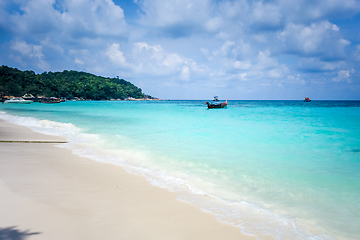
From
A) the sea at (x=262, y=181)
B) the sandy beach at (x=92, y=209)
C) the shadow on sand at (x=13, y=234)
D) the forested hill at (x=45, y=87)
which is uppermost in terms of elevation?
the forested hill at (x=45, y=87)

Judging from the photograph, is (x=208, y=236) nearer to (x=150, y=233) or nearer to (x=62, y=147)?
(x=150, y=233)

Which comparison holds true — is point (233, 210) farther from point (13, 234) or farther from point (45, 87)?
point (45, 87)

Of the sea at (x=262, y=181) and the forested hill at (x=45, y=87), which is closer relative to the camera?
the sea at (x=262, y=181)

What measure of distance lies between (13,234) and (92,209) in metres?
1.03

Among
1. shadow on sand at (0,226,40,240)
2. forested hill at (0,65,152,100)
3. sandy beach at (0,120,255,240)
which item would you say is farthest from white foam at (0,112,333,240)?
forested hill at (0,65,152,100)

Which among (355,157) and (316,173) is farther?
(355,157)

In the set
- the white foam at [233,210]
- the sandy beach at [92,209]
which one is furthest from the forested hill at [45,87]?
the white foam at [233,210]

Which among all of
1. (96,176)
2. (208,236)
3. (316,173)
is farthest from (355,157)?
(96,176)

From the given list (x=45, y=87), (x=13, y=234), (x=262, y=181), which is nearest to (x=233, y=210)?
(x=262, y=181)

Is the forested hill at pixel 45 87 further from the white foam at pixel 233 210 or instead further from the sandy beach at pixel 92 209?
the white foam at pixel 233 210

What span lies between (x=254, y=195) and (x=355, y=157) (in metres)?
7.33

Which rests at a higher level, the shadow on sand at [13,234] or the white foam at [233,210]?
the shadow on sand at [13,234]

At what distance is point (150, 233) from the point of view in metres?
2.75

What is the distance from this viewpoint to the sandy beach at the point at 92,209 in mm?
2698
